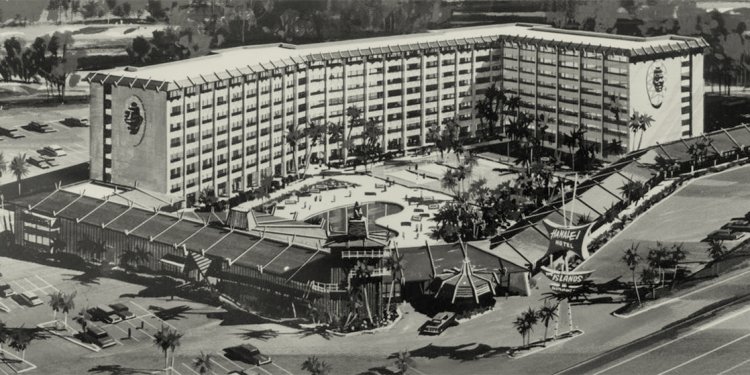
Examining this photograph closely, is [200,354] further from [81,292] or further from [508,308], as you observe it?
[508,308]

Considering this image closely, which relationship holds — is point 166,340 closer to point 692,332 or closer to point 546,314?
point 546,314

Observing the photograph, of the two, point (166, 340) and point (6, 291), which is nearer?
point (166, 340)

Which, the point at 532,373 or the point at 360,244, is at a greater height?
the point at 360,244

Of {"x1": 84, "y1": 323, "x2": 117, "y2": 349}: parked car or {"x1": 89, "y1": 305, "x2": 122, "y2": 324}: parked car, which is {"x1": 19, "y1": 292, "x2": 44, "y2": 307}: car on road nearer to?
{"x1": 89, "y1": 305, "x2": 122, "y2": 324}: parked car

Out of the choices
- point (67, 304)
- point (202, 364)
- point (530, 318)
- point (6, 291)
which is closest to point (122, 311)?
point (67, 304)

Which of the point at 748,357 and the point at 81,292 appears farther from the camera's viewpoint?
the point at 81,292

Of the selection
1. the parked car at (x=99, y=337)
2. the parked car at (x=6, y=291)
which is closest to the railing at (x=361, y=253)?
the parked car at (x=99, y=337)

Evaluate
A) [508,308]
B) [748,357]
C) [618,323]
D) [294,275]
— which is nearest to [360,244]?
[294,275]
